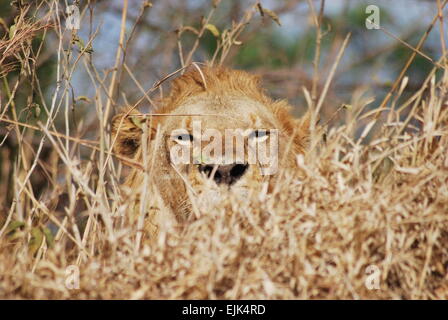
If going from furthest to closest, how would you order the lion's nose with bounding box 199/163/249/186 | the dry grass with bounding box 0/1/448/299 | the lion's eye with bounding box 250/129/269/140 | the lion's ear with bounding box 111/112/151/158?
the lion's ear with bounding box 111/112/151/158, the lion's eye with bounding box 250/129/269/140, the lion's nose with bounding box 199/163/249/186, the dry grass with bounding box 0/1/448/299

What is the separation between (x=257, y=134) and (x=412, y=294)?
4.90ft

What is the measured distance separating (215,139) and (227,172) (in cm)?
33

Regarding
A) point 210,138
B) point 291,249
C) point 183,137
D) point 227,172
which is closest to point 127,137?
point 183,137

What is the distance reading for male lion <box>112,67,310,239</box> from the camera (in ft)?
12.2

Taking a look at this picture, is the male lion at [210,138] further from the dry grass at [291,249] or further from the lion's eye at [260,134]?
the dry grass at [291,249]

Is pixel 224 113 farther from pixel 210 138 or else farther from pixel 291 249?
pixel 291 249

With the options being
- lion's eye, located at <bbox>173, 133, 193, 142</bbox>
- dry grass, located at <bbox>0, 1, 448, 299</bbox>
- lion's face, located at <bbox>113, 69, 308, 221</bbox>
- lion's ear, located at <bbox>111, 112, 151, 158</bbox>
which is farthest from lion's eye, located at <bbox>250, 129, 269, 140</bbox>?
dry grass, located at <bbox>0, 1, 448, 299</bbox>

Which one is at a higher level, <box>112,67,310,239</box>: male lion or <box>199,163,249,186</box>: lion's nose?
<box>112,67,310,239</box>: male lion

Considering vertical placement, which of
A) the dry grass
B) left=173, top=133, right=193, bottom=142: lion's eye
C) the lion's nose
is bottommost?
the dry grass

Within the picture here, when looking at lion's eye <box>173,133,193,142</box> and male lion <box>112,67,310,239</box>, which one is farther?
lion's eye <box>173,133,193,142</box>

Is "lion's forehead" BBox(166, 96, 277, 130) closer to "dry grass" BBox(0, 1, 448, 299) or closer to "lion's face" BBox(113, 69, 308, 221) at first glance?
"lion's face" BBox(113, 69, 308, 221)

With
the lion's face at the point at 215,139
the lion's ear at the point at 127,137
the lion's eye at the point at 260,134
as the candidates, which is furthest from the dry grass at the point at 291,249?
the lion's ear at the point at 127,137
